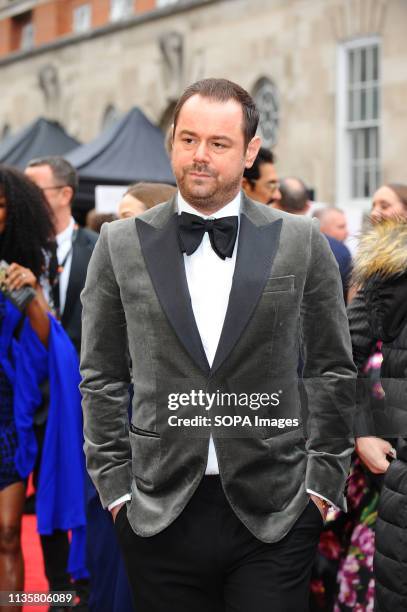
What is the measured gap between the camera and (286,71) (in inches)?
867

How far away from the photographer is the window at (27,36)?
36094mm

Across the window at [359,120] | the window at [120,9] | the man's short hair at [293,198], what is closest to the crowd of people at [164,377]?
the man's short hair at [293,198]

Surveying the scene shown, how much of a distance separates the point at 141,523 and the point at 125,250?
76cm

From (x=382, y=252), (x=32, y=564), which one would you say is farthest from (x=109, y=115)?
(x=382, y=252)

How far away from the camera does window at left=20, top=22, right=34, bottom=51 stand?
3609 cm

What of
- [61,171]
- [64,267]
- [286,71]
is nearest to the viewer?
[64,267]

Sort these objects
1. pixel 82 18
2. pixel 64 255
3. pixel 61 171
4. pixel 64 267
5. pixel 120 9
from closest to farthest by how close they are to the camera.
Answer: pixel 64 267 < pixel 64 255 < pixel 61 171 < pixel 120 9 < pixel 82 18

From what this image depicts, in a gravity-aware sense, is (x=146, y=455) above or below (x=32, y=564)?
above

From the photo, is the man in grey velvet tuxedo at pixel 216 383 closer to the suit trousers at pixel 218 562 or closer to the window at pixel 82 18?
the suit trousers at pixel 218 562

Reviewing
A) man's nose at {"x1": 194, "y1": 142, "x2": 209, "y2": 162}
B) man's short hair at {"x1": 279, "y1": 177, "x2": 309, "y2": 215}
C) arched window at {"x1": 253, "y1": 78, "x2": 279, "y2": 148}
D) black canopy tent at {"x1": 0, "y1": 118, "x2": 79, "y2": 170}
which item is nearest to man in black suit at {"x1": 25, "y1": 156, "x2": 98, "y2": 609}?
man's short hair at {"x1": 279, "y1": 177, "x2": 309, "y2": 215}

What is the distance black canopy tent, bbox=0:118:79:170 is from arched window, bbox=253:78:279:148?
22.9 ft

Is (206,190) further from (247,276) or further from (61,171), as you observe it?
(61,171)

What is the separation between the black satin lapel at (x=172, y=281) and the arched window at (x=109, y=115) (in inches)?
1008

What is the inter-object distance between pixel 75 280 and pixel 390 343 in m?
Result: 3.01
